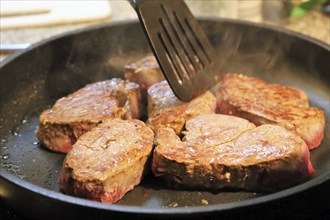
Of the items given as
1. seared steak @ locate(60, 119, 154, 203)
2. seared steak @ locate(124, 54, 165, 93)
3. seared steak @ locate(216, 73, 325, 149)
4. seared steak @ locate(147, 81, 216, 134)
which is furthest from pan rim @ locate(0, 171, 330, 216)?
seared steak @ locate(124, 54, 165, 93)

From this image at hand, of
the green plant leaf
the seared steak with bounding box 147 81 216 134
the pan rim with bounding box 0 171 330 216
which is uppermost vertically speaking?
the pan rim with bounding box 0 171 330 216

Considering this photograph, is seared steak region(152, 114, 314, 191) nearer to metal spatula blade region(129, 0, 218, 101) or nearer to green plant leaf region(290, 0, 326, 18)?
metal spatula blade region(129, 0, 218, 101)

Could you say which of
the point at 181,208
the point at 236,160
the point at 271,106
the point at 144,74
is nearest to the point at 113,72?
the point at 144,74

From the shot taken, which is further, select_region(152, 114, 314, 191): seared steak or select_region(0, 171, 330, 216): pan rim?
select_region(152, 114, 314, 191): seared steak

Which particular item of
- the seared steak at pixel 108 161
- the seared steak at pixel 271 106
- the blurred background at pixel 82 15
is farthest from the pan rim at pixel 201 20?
the seared steak at pixel 108 161

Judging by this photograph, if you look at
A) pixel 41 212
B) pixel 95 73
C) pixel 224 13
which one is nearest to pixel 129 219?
pixel 41 212

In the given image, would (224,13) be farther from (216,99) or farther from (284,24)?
(216,99)

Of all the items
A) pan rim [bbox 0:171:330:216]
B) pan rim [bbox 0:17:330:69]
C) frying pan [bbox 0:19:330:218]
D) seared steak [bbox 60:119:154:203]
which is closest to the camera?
pan rim [bbox 0:171:330:216]

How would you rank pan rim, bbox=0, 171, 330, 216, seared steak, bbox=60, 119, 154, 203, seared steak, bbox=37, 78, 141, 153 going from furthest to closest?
seared steak, bbox=37, 78, 141, 153, seared steak, bbox=60, 119, 154, 203, pan rim, bbox=0, 171, 330, 216
